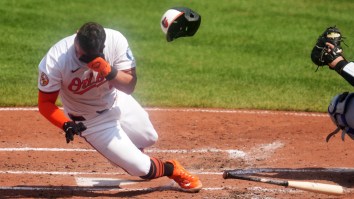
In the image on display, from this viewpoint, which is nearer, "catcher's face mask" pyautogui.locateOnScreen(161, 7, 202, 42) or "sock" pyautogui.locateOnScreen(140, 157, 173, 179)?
"sock" pyautogui.locateOnScreen(140, 157, 173, 179)

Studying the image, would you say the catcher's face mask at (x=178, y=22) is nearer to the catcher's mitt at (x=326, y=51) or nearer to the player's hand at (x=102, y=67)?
the player's hand at (x=102, y=67)

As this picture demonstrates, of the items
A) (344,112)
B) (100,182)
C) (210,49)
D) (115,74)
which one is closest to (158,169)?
(100,182)

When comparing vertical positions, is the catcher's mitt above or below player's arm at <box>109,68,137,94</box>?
above

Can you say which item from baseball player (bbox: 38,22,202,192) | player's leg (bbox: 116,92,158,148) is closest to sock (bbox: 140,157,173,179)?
baseball player (bbox: 38,22,202,192)

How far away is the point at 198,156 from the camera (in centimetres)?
971

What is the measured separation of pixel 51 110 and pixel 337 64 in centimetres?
262

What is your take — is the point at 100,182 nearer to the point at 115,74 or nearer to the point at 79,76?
the point at 79,76

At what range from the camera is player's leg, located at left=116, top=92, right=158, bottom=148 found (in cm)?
841

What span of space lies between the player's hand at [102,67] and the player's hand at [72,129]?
49 cm

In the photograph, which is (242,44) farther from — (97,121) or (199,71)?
(97,121)

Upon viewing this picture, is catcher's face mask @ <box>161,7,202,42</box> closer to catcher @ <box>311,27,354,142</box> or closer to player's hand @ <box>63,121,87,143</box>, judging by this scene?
catcher @ <box>311,27,354,142</box>

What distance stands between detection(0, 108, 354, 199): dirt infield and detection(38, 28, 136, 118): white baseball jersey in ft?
2.75

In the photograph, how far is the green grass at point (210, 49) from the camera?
41.1 ft

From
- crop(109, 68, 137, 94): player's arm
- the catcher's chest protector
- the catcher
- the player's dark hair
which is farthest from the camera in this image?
the catcher's chest protector
